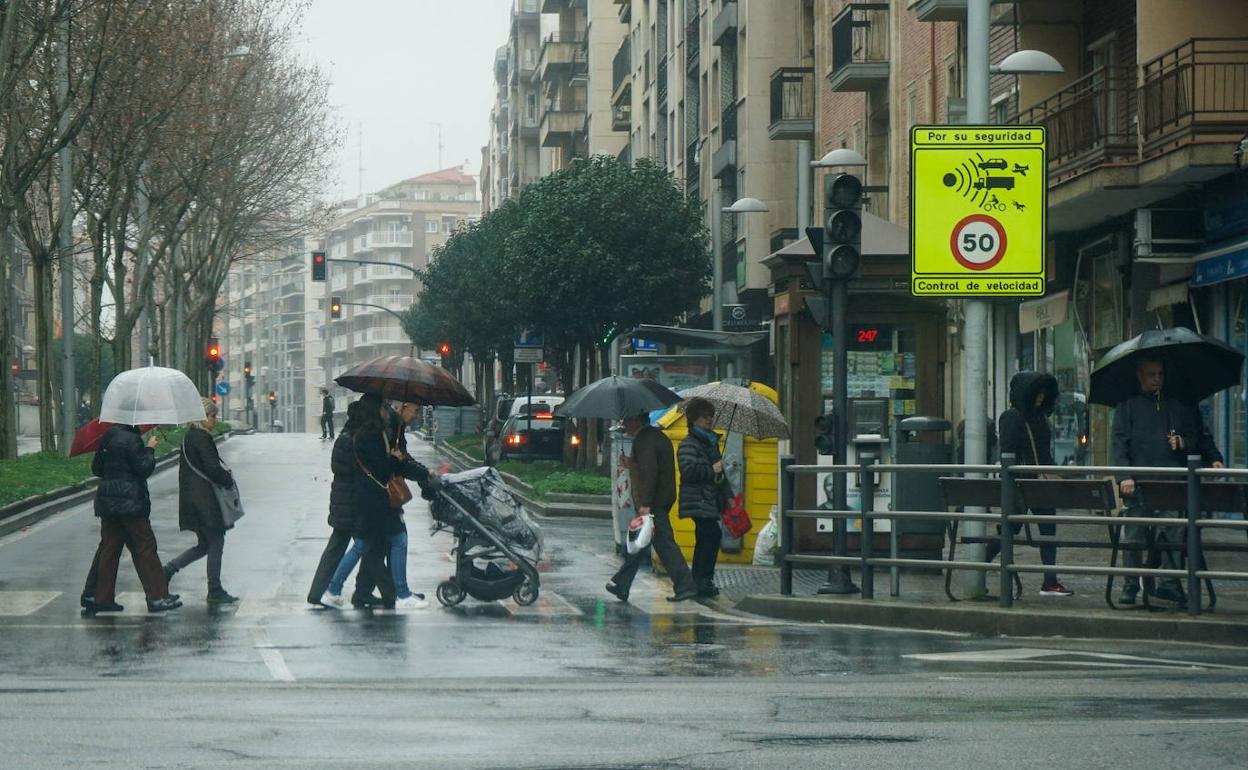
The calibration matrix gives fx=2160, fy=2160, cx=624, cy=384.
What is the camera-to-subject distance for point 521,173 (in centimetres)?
11062

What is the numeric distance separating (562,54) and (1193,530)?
264 ft

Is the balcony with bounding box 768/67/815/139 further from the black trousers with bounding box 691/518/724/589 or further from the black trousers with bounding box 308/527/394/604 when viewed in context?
the black trousers with bounding box 308/527/394/604

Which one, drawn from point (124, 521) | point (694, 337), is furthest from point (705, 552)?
point (694, 337)

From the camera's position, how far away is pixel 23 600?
1616cm

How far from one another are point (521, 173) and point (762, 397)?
93257 mm

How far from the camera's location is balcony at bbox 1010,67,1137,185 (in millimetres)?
24766

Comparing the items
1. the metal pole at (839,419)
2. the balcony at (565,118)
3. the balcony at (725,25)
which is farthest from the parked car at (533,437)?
the balcony at (565,118)

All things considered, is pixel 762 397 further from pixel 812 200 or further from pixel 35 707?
pixel 812 200

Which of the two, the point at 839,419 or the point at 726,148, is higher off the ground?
the point at 726,148

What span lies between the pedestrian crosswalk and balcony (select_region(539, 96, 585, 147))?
75.1m

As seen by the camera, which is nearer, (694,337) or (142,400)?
(142,400)

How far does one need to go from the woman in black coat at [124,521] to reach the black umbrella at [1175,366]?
6732mm

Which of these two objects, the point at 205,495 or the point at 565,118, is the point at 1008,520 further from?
the point at 565,118

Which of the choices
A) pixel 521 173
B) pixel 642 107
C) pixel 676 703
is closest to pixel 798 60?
pixel 642 107
